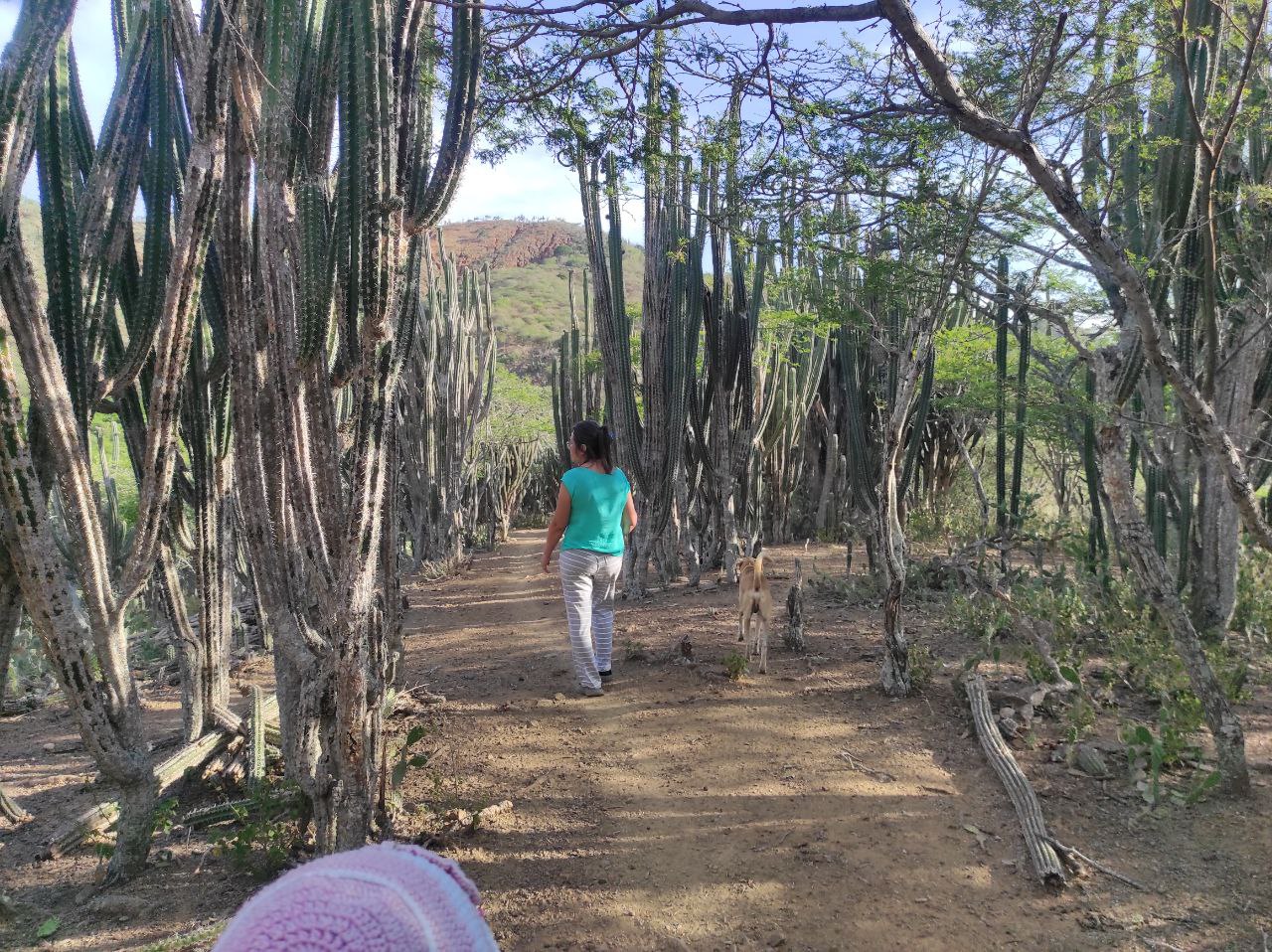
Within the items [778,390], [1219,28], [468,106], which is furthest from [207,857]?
[778,390]

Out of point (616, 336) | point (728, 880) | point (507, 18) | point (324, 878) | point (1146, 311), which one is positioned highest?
point (507, 18)

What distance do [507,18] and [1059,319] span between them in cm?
344

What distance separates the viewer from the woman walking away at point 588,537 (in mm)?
4973

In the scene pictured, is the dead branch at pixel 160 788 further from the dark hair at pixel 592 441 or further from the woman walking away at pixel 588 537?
the dark hair at pixel 592 441

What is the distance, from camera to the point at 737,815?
11.7 feet

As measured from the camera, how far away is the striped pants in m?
4.97

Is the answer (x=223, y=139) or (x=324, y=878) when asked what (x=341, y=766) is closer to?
(x=324, y=878)

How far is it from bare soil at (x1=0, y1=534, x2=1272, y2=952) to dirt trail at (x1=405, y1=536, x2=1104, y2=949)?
0.01 m

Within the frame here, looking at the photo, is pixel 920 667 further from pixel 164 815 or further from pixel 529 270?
pixel 529 270

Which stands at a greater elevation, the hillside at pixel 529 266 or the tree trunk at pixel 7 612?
the hillside at pixel 529 266

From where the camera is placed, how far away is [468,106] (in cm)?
337

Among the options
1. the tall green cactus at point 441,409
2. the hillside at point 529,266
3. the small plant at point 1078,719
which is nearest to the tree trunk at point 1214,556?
the small plant at point 1078,719

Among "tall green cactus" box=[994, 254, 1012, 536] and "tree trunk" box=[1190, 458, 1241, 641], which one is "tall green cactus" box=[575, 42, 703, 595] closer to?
"tall green cactus" box=[994, 254, 1012, 536]

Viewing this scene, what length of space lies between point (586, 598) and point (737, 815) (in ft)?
5.93
